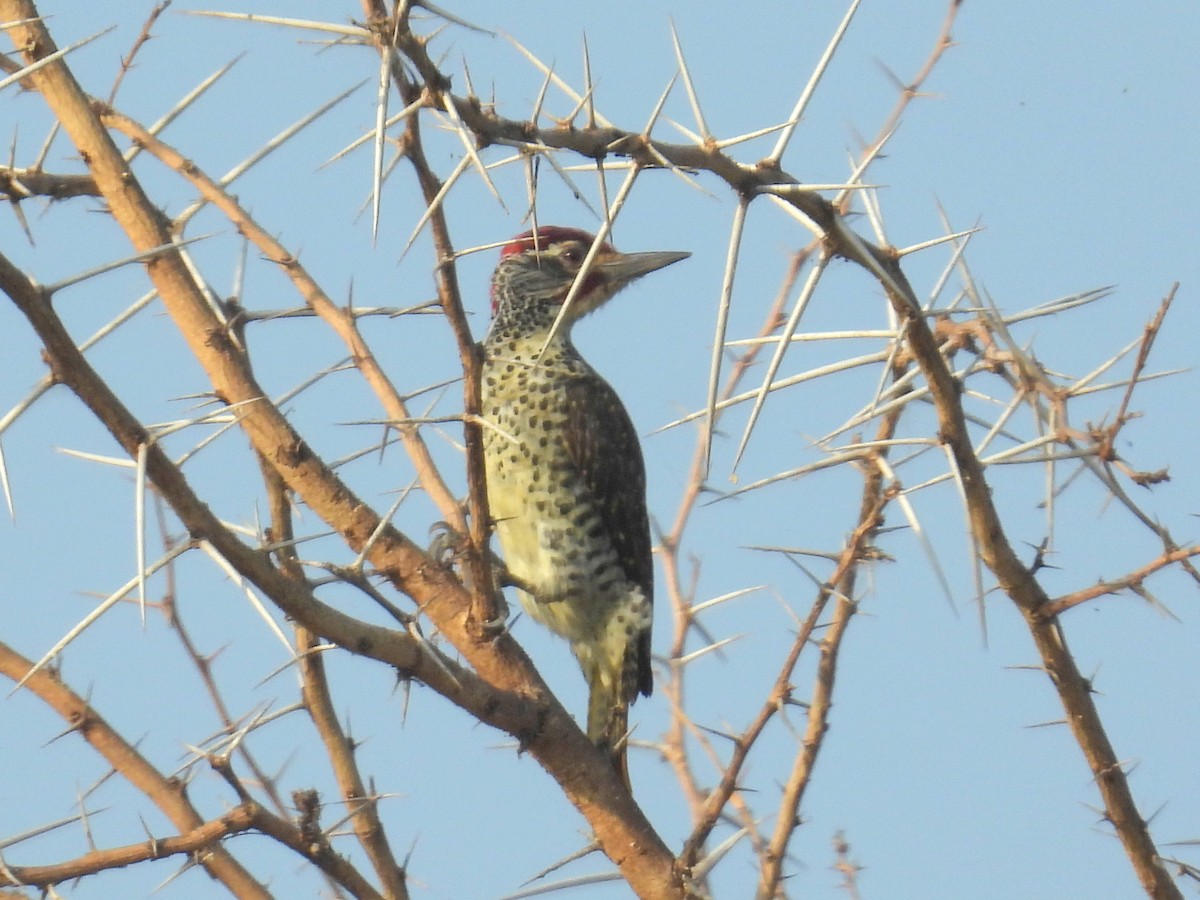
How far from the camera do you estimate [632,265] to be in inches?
224

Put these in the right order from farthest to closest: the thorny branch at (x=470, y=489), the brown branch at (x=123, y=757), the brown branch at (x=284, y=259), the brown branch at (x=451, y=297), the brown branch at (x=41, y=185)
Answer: the brown branch at (x=284, y=259)
the brown branch at (x=123, y=757)
the brown branch at (x=41, y=185)
the thorny branch at (x=470, y=489)
the brown branch at (x=451, y=297)

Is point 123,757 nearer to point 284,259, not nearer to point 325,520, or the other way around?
point 325,520

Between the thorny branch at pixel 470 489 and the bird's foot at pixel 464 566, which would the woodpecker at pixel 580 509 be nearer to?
the bird's foot at pixel 464 566

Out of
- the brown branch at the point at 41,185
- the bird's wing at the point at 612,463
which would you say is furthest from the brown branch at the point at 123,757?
the bird's wing at the point at 612,463

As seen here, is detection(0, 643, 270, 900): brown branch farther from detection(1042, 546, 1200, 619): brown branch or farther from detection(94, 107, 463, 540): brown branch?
detection(1042, 546, 1200, 619): brown branch

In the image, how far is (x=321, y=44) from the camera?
81.6 inches

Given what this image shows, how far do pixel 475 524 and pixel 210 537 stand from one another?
56 cm

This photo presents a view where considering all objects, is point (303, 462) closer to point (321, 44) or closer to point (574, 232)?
point (321, 44)

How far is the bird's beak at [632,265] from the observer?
5660 millimetres

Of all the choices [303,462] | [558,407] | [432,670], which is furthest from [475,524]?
[558,407]

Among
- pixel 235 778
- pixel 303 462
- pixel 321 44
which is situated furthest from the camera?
pixel 303 462

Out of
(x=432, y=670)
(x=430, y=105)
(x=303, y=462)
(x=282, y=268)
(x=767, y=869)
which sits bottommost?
(x=767, y=869)

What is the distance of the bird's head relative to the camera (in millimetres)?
5691

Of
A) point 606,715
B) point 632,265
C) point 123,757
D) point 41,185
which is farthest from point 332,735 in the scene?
point 632,265
